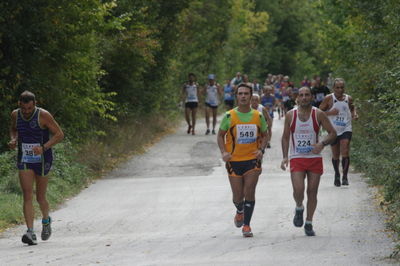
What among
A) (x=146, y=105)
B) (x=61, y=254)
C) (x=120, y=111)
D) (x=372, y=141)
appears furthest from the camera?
(x=146, y=105)

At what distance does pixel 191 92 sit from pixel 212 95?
81 cm

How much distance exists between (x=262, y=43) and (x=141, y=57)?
1866 inches

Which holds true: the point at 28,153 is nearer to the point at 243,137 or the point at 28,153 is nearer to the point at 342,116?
the point at 243,137

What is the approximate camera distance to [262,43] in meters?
70.9

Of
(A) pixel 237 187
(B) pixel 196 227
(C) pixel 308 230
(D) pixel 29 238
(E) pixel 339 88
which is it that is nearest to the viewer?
(D) pixel 29 238

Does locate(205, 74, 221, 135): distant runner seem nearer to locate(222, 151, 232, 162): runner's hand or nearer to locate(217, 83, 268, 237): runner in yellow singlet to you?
locate(217, 83, 268, 237): runner in yellow singlet

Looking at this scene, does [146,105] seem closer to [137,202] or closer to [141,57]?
[141,57]

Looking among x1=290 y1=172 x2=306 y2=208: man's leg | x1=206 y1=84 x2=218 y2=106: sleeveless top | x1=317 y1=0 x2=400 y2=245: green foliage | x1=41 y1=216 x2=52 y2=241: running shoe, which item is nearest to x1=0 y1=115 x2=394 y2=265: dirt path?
x1=41 y1=216 x2=52 y2=241: running shoe

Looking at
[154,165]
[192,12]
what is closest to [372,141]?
[154,165]

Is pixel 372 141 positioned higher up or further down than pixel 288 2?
further down

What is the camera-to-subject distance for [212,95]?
30156 mm

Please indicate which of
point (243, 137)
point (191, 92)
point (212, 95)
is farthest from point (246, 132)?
point (212, 95)

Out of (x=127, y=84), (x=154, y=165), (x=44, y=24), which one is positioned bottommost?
(x=154, y=165)

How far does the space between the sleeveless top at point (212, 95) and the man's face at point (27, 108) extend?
1885 cm
